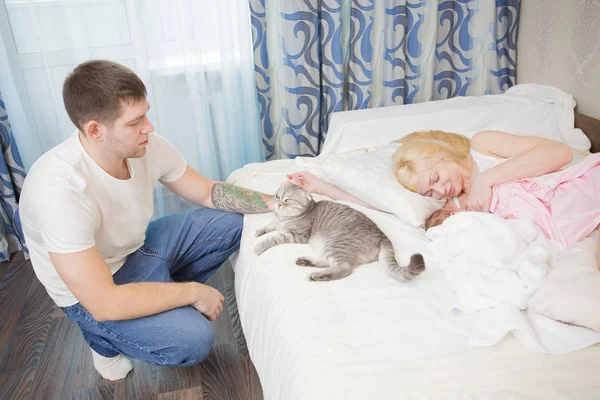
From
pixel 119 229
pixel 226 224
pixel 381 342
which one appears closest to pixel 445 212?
pixel 381 342

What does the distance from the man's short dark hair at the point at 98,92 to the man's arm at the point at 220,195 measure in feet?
1.69

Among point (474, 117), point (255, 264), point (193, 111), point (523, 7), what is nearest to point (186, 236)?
point (255, 264)

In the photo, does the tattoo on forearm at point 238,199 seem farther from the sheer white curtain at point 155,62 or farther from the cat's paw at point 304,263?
the sheer white curtain at point 155,62

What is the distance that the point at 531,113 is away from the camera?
2.28 metres

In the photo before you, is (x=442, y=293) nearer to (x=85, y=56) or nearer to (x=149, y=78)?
(x=149, y=78)

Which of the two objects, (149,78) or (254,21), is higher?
(254,21)

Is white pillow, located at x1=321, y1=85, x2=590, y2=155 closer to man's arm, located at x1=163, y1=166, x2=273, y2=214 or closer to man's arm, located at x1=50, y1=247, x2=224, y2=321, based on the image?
man's arm, located at x1=163, y1=166, x2=273, y2=214

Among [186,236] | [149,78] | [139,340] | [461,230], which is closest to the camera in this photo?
[461,230]

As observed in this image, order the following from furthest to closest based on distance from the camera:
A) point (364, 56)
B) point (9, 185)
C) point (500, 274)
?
point (364, 56), point (9, 185), point (500, 274)

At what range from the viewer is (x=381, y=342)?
1.12 meters

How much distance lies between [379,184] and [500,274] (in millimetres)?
620

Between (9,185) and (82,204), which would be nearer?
(82,204)

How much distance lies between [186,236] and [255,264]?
0.47 m

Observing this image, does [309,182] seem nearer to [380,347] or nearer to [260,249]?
[260,249]
